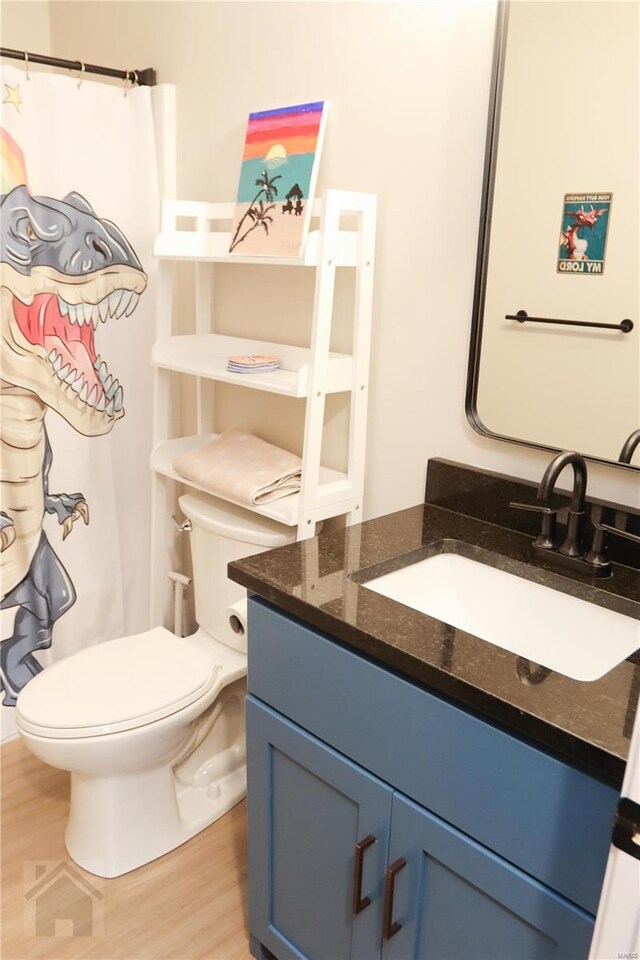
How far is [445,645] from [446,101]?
1054 mm

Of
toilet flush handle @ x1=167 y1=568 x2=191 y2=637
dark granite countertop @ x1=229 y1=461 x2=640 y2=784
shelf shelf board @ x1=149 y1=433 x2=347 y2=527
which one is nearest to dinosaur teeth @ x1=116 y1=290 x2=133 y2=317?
shelf shelf board @ x1=149 y1=433 x2=347 y2=527

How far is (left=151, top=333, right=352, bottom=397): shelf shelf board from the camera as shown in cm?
163

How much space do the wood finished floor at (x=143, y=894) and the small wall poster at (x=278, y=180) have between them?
1.45 metres

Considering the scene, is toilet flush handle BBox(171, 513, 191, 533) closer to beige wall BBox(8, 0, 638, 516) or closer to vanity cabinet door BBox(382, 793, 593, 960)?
beige wall BBox(8, 0, 638, 516)

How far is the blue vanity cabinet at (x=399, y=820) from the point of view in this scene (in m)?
0.93

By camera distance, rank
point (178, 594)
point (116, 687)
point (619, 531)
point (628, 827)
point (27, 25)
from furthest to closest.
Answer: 1. point (27, 25)
2. point (178, 594)
3. point (116, 687)
4. point (619, 531)
5. point (628, 827)

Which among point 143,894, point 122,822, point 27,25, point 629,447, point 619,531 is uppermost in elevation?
point 27,25

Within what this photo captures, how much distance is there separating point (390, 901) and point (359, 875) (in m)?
0.06

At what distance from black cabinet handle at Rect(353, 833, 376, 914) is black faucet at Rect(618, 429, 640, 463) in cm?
76

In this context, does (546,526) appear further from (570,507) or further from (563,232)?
(563,232)

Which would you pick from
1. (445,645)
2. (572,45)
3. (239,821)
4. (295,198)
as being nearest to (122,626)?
(239,821)

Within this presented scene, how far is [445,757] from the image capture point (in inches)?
40.8

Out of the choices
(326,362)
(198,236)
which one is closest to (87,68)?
(198,236)

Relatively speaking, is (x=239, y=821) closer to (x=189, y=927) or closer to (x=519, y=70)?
(x=189, y=927)
